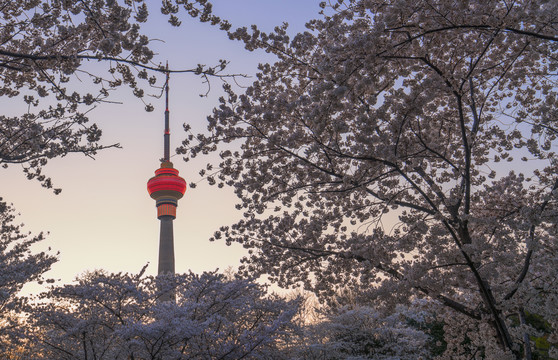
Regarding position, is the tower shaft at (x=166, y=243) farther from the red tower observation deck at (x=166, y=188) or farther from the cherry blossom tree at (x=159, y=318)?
the cherry blossom tree at (x=159, y=318)

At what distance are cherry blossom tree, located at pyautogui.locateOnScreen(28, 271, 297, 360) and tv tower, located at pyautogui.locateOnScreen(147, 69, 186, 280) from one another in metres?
54.9

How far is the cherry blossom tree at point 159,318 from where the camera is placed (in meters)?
9.43

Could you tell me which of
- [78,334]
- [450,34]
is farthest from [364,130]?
[78,334]

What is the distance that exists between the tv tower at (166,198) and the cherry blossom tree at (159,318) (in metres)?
54.9

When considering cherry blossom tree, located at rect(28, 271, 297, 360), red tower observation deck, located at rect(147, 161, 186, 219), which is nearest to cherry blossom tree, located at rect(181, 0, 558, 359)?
cherry blossom tree, located at rect(28, 271, 297, 360)

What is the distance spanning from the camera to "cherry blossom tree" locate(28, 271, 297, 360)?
943 centimetres

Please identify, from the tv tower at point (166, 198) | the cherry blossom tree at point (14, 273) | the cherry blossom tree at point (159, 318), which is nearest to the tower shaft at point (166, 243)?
the tv tower at point (166, 198)

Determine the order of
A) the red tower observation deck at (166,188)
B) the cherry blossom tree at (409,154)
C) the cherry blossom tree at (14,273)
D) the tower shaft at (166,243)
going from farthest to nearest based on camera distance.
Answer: the tower shaft at (166,243)
the red tower observation deck at (166,188)
the cherry blossom tree at (14,273)
the cherry blossom tree at (409,154)

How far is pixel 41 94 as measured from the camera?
6734mm

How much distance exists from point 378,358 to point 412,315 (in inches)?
148

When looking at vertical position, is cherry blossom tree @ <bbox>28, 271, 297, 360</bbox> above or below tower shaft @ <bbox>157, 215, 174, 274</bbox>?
below

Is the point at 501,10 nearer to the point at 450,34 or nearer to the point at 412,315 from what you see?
the point at 450,34

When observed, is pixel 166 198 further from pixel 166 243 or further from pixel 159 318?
pixel 159 318

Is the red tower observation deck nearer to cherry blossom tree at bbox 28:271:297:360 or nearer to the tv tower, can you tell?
the tv tower
